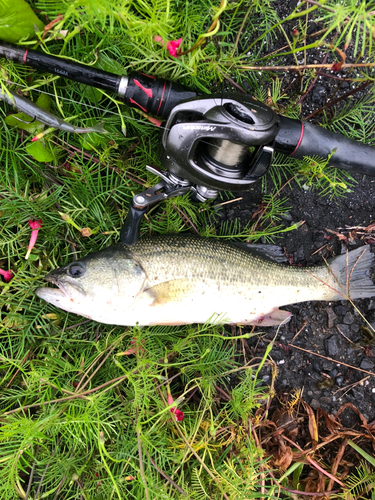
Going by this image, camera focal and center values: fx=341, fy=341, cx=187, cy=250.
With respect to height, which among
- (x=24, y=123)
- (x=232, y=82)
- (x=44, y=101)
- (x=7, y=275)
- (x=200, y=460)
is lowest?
Answer: (x=200, y=460)

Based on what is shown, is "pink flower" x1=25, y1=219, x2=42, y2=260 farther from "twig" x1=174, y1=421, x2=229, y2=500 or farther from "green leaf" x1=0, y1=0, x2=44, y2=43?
"twig" x1=174, y1=421, x2=229, y2=500

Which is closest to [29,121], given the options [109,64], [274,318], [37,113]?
[37,113]

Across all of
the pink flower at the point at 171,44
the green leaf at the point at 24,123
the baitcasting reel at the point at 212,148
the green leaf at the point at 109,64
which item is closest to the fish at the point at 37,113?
the green leaf at the point at 24,123

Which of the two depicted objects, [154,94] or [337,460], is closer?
[154,94]

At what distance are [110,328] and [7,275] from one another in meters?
0.92

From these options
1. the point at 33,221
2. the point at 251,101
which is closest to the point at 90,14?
the point at 251,101

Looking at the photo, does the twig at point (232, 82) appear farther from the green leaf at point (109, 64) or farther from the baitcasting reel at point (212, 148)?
the green leaf at point (109, 64)

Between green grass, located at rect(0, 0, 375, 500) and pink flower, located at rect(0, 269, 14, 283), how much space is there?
0.06 meters

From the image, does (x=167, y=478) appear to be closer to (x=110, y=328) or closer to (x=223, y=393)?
(x=223, y=393)

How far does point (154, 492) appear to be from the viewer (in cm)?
230

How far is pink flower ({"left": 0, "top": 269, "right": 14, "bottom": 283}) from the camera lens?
269 centimetres

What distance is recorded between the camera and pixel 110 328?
2830mm

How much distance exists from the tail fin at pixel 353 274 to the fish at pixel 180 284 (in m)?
0.18

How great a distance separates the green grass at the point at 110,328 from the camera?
2484 mm
